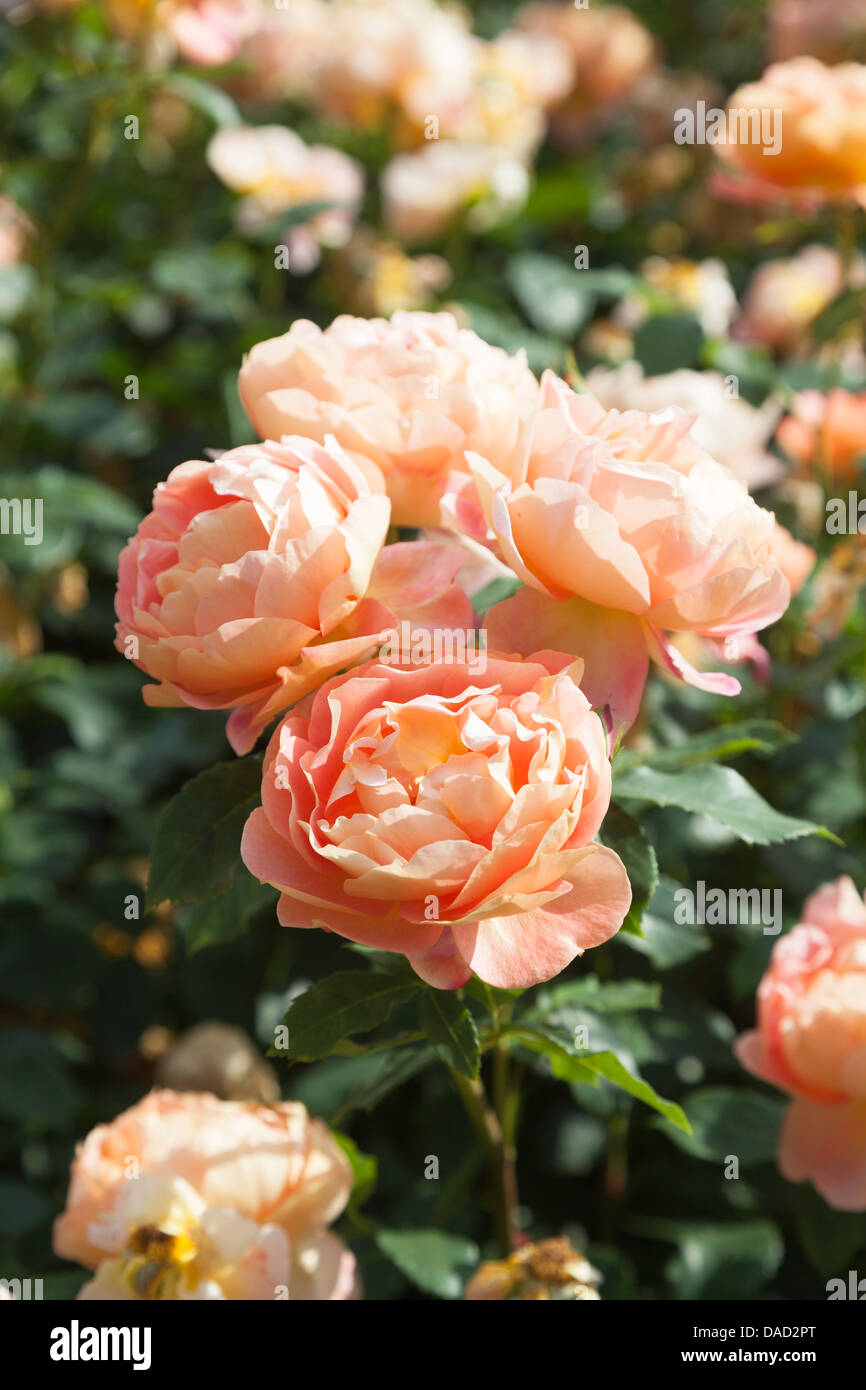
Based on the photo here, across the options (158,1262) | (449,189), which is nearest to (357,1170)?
(158,1262)

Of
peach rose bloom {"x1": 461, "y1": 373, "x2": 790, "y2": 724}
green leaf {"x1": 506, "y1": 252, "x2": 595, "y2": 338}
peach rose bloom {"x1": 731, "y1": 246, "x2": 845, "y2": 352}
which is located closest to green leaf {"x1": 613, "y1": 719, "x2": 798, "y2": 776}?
peach rose bloom {"x1": 461, "y1": 373, "x2": 790, "y2": 724}

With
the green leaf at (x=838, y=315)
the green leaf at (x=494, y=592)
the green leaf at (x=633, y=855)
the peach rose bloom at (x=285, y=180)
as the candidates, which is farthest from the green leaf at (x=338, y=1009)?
the peach rose bloom at (x=285, y=180)

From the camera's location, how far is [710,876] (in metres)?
1.39

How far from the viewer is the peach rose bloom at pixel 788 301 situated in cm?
182

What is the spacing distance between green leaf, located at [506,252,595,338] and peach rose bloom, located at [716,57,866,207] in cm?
33

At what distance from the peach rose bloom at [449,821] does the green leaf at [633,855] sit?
0.09 metres

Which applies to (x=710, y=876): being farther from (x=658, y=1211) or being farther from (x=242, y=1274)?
(x=242, y=1274)

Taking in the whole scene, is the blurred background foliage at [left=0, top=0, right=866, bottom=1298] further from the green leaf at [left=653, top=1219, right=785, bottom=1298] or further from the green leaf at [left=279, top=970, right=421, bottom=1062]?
the green leaf at [left=279, top=970, right=421, bottom=1062]

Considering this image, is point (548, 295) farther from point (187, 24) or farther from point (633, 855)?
point (633, 855)

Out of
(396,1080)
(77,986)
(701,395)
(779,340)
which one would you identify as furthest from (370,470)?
(779,340)

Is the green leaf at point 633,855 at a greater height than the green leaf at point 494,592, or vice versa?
the green leaf at point 494,592

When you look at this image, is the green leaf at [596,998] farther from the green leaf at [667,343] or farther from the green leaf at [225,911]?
the green leaf at [667,343]

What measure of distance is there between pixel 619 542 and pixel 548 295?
1.16 meters

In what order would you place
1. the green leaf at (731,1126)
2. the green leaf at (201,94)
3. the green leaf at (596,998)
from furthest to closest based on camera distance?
the green leaf at (201,94) < the green leaf at (731,1126) < the green leaf at (596,998)
